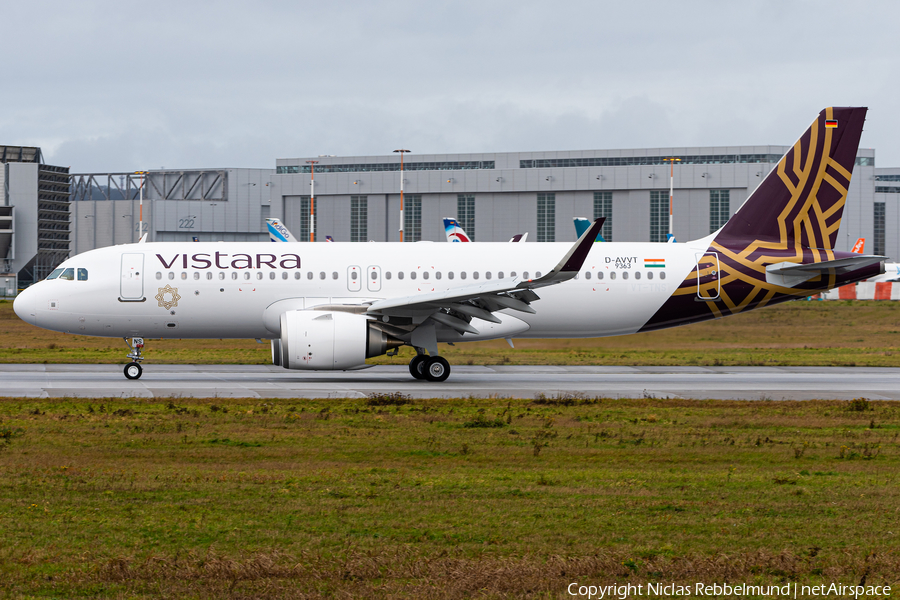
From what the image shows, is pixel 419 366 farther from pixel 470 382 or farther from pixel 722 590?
pixel 722 590

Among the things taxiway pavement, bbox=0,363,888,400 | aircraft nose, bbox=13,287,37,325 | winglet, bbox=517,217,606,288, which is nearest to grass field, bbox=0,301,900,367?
taxiway pavement, bbox=0,363,888,400

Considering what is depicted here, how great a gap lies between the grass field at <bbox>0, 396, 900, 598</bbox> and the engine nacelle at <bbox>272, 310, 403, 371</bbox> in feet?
16.2

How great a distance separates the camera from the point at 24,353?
33312mm

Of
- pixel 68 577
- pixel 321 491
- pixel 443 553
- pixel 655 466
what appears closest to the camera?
pixel 68 577

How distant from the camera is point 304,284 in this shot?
24734mm

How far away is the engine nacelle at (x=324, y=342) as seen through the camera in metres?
22.6

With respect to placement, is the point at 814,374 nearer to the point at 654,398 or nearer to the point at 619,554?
the point at 654,398

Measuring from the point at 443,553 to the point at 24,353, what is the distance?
29.8 metres

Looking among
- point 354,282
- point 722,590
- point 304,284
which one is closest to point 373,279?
point 354,282

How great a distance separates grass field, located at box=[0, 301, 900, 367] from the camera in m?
31.1

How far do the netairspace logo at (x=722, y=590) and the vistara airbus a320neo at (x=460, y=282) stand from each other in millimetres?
16114

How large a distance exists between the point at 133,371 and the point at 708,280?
52.2ft

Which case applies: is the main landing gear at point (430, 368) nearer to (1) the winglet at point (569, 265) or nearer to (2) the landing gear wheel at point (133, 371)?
(1) the winglet at point (569, 265)

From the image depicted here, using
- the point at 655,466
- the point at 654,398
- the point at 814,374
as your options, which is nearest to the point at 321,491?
the point at 655,466
